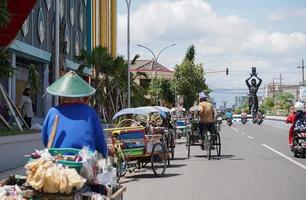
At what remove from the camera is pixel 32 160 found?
5.30m

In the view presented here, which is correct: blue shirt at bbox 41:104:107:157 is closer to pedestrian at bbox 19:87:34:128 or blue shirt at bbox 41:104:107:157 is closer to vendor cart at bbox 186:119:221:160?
vendor cart at bbox 186:119:221:160

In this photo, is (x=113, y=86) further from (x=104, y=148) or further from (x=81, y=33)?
(x=104, y=148)

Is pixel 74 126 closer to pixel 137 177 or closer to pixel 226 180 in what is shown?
pixel 226 180

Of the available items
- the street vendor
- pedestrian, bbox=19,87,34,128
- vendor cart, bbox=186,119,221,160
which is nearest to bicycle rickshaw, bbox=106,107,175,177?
vendor cart, bbox=186,119,221,160

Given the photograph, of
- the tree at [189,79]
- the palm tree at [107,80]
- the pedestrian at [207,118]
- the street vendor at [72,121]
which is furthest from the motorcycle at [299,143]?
the tree at [189,79]

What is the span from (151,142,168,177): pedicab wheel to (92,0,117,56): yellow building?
4211 cm

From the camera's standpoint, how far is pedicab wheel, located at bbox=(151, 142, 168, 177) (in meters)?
13.2

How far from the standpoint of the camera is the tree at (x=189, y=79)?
3103 inches

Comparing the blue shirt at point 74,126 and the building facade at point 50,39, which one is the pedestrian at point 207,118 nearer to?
the building facade at point 50,39

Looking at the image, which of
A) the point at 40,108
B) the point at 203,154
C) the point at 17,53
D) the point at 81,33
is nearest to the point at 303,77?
the point at 81,33

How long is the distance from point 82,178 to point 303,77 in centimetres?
10081

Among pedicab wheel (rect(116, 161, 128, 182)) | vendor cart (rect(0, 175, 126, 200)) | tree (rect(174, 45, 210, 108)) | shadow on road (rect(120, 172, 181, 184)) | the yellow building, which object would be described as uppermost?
the yellow building

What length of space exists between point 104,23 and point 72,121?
5527cm

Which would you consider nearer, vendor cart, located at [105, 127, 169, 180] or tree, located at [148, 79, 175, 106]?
vendor cart, located at [105, 127, 169, 180]
